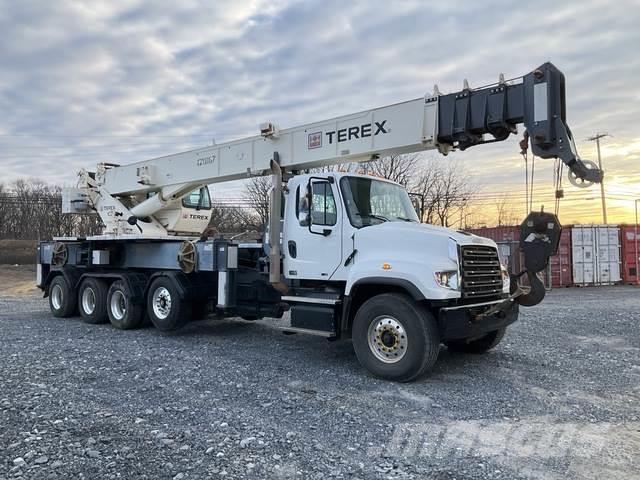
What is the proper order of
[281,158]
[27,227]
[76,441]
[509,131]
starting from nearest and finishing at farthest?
[76,441], [509,131], [281,158], [27,227]

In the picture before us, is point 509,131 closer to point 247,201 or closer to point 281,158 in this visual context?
point 281,158

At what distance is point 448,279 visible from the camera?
19.8ft

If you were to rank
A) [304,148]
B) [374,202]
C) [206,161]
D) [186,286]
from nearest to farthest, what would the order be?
[374,202]
[304,148]
[186,286]
[206,161]

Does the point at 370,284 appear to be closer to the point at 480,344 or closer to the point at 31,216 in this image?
the point at 480,344

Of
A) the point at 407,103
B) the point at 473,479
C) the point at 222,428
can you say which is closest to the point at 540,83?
the point at 407,103

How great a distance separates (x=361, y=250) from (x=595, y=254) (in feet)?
58.8

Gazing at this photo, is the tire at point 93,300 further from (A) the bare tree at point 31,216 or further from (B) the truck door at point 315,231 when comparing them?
(A) the bare tree at point 31,216

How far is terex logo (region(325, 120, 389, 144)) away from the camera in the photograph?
296 inches

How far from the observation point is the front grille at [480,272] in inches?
244

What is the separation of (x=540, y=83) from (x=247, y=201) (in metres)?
37.3

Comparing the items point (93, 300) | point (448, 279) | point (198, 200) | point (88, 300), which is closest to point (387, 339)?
point (448, 279)

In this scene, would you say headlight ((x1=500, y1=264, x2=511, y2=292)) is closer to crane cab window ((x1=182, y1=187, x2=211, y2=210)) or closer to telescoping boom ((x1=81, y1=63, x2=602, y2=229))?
telescoping boom ((x1=81, y1=63, x2=602, y2=229))

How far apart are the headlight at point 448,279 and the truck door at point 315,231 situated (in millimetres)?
1577

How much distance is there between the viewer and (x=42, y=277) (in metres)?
13.0
